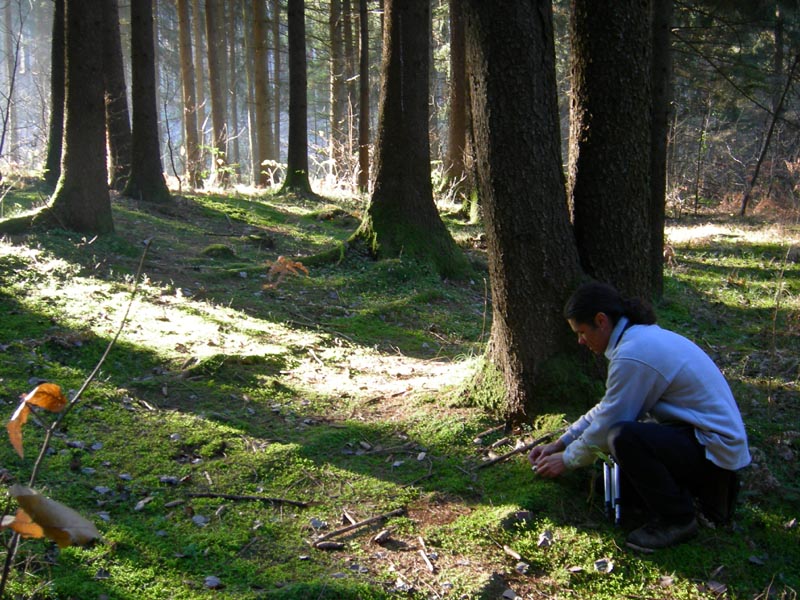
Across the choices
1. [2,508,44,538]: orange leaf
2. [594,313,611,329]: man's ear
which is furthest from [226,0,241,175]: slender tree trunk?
[2,508,44,538]: orange leaf

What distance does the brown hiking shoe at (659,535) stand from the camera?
371 cm

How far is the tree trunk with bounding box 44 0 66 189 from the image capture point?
13047 millimetres

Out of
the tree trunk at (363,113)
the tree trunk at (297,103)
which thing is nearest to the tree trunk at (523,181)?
the tree trunk at (297,103)

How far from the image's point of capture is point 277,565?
3.57m

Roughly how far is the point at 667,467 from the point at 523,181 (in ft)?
6.22

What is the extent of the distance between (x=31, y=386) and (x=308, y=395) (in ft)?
6.97

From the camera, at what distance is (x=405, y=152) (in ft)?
32.0

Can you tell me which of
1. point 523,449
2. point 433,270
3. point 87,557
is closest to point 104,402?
point 87,557

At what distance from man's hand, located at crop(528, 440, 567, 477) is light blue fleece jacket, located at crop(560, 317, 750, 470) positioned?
0.35 m

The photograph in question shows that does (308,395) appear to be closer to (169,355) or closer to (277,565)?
(169,355)

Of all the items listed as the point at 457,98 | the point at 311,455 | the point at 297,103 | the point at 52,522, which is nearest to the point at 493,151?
the point at 311,455

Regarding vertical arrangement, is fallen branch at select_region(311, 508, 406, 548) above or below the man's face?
below

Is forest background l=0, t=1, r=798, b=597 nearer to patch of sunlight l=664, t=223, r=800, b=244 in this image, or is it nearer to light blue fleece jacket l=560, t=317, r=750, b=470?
patch of sunlight l=664, t=223, r=800, b=244

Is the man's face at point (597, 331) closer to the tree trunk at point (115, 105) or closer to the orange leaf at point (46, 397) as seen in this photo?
the orange leaf at point (46, 397)
